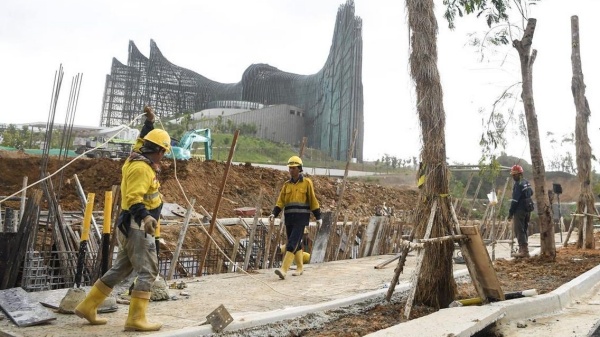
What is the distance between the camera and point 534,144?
10.2m

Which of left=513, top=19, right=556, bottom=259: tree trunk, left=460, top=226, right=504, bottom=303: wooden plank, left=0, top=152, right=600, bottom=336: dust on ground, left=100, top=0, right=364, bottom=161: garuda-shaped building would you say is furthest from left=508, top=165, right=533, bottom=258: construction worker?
left=100, top=0, right=364, bottom=161: garuda-shaped building

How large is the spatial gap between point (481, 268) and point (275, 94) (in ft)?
260

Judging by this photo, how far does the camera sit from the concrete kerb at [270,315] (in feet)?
14.2

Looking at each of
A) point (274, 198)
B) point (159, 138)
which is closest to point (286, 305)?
point (159, 138)

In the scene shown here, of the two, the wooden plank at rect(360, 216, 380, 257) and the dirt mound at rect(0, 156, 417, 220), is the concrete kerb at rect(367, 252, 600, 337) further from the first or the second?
the dirt mound at rect(0, 156, 417, 220)

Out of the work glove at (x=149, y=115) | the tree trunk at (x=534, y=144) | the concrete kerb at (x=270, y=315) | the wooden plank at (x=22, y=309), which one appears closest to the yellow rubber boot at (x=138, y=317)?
the concrete kerb at (x=270, y=315)

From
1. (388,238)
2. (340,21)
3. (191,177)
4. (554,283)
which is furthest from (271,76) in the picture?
(554,283)

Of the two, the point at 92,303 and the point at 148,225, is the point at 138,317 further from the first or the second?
the point at 148,225

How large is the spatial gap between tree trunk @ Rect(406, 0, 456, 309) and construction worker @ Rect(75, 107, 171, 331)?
262 centimetres

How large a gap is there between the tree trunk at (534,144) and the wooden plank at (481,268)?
5.12 metres

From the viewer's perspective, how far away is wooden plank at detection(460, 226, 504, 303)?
5.33 meters

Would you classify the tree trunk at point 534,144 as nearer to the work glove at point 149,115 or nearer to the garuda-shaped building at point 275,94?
the work glove at point 149,115

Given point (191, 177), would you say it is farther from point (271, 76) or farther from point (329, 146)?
point (271, 76)

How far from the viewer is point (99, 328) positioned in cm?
452
